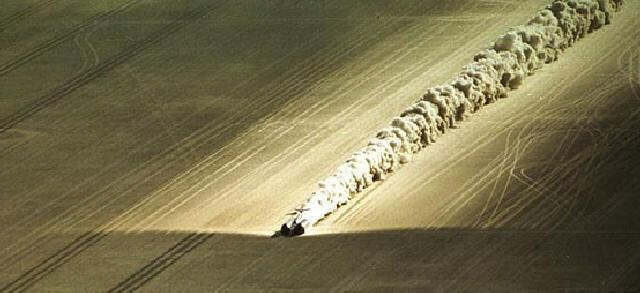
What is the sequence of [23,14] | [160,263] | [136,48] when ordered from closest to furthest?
1. [160,263]
2. [136,48]
3. [23,14]

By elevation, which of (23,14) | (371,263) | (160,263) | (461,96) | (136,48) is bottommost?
(371,263)

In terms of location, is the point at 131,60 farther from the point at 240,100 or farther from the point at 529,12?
the point at 529,12

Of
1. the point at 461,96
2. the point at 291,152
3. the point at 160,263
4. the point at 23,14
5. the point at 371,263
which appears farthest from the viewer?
the point at 23,14

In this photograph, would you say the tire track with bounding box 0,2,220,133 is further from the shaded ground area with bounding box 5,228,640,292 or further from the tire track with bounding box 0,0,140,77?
the shaded ground area with bounding box 5,228,640,292

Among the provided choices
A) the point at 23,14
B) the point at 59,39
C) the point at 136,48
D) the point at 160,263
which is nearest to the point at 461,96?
the point at 160,263

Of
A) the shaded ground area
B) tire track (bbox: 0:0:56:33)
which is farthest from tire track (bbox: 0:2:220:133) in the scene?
the shaded ground area

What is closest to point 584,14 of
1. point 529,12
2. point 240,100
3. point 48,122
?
point 529,12

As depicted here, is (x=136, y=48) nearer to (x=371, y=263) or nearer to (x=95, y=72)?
(x=95, y=72)

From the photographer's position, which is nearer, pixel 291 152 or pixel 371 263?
pixel 371 263
